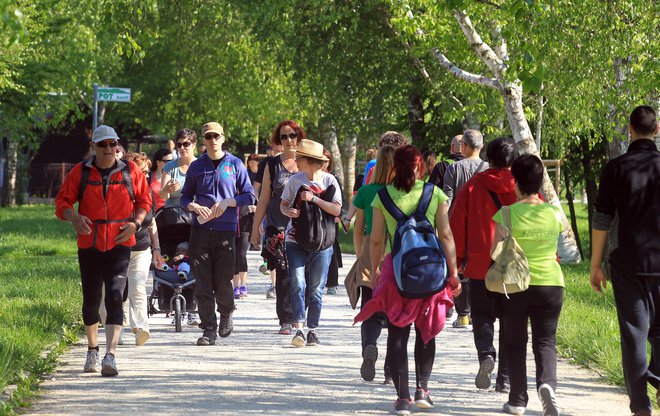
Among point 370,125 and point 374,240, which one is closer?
point 374,240

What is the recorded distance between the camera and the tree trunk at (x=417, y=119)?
3291 centimetres

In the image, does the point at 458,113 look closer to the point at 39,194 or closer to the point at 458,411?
the point at 458,411

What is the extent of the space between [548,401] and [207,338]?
442cm

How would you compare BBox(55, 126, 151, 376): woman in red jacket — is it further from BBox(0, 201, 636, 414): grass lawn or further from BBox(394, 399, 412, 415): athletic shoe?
Answer: BBox(394, 399, 412, 415): athletic shoe

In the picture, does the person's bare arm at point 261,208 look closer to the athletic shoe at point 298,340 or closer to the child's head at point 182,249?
the child's head at point 182,249

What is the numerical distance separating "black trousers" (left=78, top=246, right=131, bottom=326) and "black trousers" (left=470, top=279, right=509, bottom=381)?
99.3 inches

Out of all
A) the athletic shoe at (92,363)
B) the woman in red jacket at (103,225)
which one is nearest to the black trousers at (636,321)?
the woman in red jacket at (103,225)

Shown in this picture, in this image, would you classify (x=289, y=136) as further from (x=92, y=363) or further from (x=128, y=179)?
→ (x=92, y=363)

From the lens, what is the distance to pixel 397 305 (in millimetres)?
8266

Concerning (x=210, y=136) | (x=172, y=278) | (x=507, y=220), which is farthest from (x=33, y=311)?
(x=507, y=220)

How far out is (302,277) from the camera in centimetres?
1176

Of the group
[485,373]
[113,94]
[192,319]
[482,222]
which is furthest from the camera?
[113,94]

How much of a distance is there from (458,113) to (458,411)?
19.9m

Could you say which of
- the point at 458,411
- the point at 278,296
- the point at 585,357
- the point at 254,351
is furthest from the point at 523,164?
the point at 278,296
